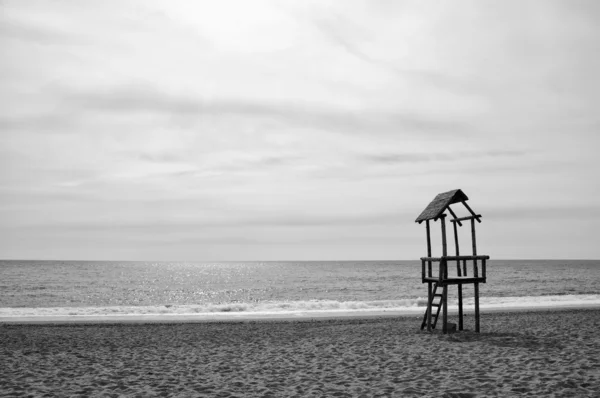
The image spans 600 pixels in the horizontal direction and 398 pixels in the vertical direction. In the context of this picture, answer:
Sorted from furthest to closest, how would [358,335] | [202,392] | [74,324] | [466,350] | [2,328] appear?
1. [74,324]
2. [2,328]
3. [358,335]
4. [466,350]
5. [202,392]

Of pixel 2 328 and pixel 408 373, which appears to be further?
pixel 2 328

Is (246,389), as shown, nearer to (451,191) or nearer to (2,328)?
(451,191)

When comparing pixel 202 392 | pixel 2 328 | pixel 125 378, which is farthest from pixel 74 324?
pixel 202 392

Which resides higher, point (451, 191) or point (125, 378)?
point (451, 191)

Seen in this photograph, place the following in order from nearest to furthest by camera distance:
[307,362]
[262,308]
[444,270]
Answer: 1. [307,362]
2. [444,270]
3. [262,308]

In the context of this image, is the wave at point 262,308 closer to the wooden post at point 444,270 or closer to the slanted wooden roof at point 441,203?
the wooden post at point 444,270

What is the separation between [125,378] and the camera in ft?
35.4

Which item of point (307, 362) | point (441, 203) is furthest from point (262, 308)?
point (307, 362)

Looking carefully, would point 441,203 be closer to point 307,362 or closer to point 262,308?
point 307,362

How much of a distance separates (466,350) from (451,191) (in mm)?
5917

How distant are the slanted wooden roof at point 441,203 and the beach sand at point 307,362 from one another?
165 inches

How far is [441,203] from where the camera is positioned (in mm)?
16844

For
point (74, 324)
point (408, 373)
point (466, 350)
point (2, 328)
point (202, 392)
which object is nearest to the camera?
point (202, 392)

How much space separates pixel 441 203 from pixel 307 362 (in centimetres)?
772
